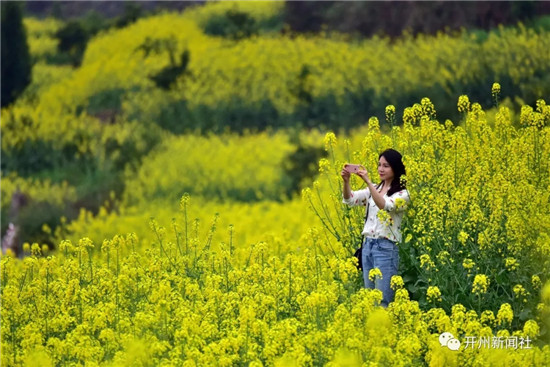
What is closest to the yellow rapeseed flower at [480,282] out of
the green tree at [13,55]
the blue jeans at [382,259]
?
the blue jeans at [382,259]

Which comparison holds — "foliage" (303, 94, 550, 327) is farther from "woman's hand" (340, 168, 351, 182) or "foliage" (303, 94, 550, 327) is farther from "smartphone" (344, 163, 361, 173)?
"smartphone" (344, 163, 361, 173)

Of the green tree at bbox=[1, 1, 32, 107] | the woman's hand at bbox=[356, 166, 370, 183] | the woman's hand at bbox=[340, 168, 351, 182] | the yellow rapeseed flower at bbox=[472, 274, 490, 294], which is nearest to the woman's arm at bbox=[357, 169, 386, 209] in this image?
the woman's hand at bbox=[356, 166, 370, 183]

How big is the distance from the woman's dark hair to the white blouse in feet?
0.13

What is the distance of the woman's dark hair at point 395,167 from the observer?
738cm

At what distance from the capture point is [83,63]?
68.4ft

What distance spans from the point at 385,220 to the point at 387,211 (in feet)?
0.27

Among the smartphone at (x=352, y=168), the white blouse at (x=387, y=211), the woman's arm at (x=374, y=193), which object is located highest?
the smartphone at (x=352, y=168)

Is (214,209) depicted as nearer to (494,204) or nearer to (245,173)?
(245,173)

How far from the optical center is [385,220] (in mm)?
7270

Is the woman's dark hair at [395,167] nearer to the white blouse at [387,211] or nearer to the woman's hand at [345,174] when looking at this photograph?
the white blouse at [387,211]

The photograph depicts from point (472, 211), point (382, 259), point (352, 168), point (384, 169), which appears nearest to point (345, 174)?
point (352, 168)

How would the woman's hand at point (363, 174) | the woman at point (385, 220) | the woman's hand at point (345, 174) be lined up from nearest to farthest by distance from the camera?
the woman's hand at point (363, 174) < the woman's hand at point (345, 174) < the woman at point (385, 220)

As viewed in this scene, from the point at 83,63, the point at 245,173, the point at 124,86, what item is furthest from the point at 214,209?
the point at 83,63

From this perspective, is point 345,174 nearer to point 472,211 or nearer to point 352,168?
point 352,168
